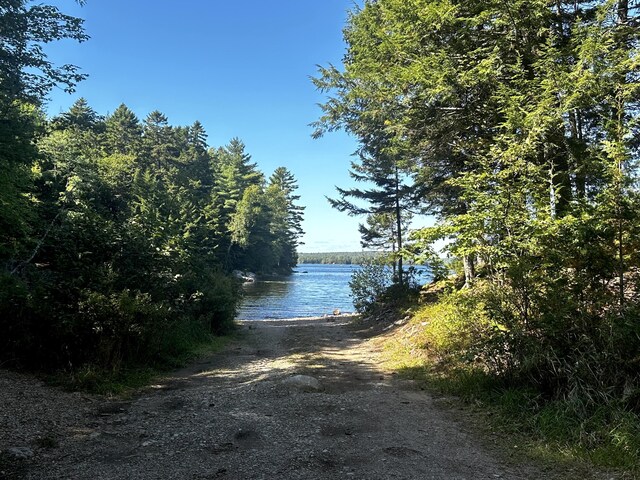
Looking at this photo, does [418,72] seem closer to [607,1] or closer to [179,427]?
[607,1]

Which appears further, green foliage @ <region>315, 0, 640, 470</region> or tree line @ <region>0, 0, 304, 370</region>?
tree line @ <region>0, 0, 304, 370</region>

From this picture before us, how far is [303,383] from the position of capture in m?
7.16

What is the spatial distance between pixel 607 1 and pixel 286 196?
75613 millimetres

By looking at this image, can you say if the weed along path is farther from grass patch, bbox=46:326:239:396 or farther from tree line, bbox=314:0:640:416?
tree line, bbox=314:0:640:416

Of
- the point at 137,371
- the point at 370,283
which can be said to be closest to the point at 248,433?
the point at 137,371

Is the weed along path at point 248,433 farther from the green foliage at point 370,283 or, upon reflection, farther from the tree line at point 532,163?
the green foliage at point 370,283

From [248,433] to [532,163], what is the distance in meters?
6.54

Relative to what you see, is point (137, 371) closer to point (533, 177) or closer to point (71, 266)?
point (71, 266)

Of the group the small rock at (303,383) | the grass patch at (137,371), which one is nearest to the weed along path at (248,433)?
the small rock at (303,383)

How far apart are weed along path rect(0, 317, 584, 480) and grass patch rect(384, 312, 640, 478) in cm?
40

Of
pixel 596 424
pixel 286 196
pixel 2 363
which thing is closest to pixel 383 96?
pixel 596 424

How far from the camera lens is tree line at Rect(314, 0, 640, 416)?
5484 mm

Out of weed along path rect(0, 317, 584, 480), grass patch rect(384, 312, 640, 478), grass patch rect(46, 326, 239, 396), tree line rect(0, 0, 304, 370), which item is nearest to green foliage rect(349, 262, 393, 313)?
tree line rect(0, 0, 304, 370)

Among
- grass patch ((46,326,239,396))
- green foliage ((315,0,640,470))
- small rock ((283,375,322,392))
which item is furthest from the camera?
small rock ((283,375,322,392))
